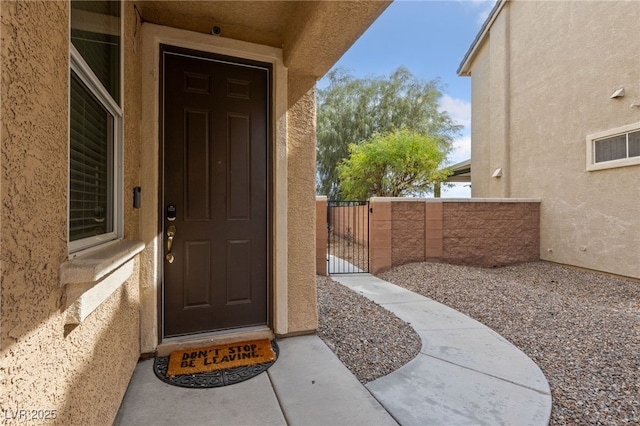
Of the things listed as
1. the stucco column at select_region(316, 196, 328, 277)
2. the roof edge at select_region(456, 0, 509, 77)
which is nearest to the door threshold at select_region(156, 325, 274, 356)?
the stucco column at select_region(316, 196, 328, 277)

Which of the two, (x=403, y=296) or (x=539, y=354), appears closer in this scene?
(x=539, y=354)

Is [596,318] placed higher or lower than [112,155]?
lower

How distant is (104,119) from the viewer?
1.88 meters

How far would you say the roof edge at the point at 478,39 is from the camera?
9284mm

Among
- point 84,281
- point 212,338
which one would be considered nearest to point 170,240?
point 212,338

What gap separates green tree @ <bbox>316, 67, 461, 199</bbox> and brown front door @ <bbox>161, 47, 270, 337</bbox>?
41.1 ft

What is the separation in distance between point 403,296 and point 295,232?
99.6 inches

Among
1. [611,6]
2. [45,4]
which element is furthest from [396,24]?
[45,4]

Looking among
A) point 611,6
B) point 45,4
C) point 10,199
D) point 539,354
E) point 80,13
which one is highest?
point 611,6

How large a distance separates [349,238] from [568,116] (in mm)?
6144

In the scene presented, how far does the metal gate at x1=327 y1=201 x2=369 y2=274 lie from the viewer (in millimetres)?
7252

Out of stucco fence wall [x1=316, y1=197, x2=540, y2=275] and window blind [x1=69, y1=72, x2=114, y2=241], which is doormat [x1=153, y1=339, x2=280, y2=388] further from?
stucco fence wall [x1=316, y1=197, x2=540, y2=275]

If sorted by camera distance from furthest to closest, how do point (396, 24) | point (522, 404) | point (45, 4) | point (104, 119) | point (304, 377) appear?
1. point (396, 24)
2. point (304, 377)
3. point (522, 404)
4. point (104, 119)
5. point (45, 4)

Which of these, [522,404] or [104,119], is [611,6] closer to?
[522,404]
